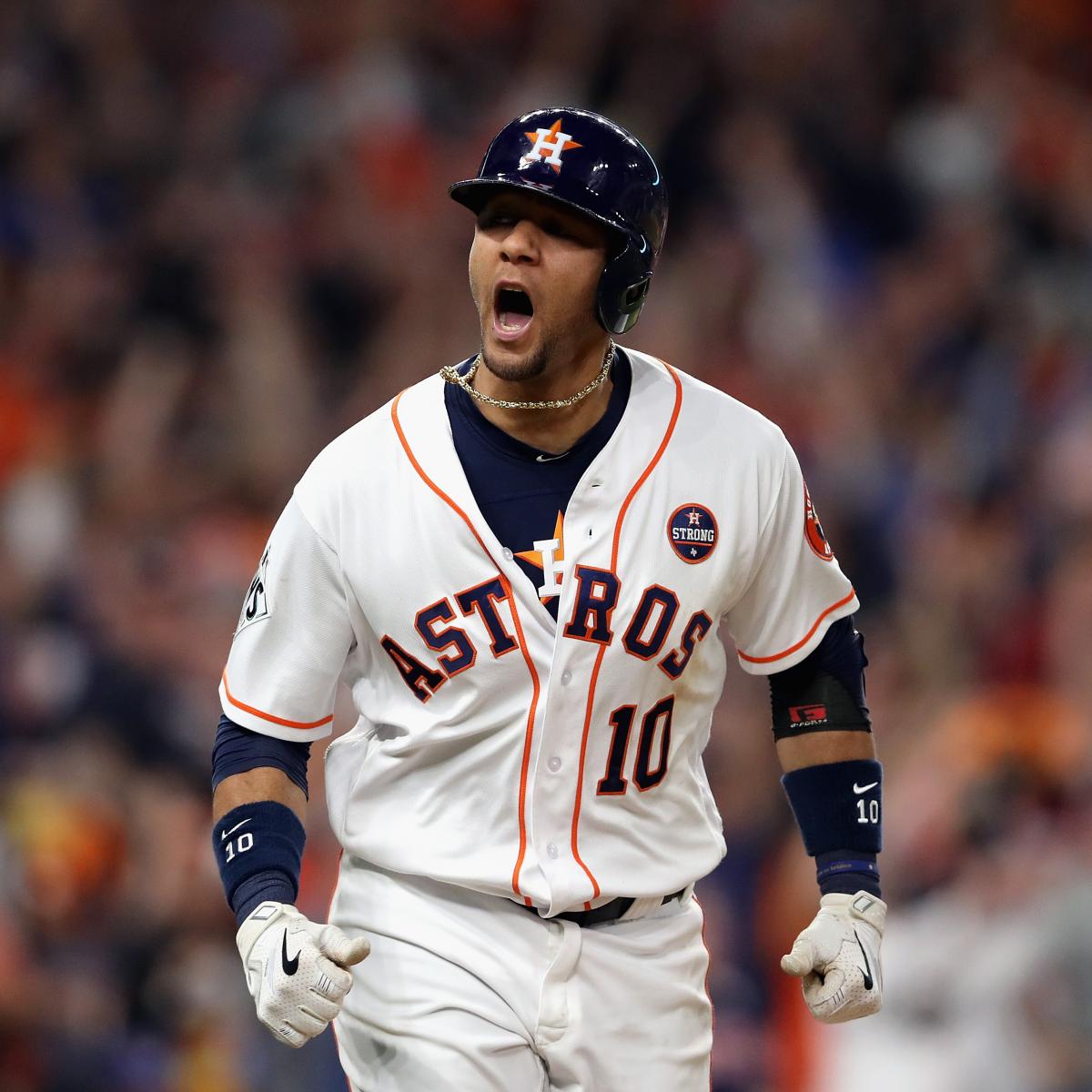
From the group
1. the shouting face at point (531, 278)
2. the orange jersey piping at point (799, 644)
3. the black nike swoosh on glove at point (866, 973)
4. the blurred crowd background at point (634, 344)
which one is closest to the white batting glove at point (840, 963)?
the black nike swoosh on glove at point (866, 973)

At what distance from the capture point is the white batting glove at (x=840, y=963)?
267 cm

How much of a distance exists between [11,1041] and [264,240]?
351 cm

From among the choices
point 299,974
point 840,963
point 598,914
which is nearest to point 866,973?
point 840,963

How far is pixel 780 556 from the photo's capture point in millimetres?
2826

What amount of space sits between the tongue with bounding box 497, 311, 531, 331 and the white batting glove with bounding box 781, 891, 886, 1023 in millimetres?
998

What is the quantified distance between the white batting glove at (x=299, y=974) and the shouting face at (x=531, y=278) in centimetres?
85

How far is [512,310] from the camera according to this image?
2.72 metres

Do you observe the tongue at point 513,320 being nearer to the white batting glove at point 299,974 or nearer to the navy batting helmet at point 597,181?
the navy batting helmet at point 597,181

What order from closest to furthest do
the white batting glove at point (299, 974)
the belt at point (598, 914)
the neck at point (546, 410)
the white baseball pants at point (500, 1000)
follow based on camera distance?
the white batting glove at point (299, 974) → the white baseball pants at point (500, 1000) → the belt at point (598, 914) → the neck at point (546, 410)

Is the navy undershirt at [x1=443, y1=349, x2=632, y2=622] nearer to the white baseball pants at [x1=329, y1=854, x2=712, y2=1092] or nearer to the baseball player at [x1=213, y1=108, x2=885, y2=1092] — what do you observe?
the baseball player at [x1=213, y1=108, x2=885, y2=1092]

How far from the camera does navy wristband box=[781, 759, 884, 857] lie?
2.88 m

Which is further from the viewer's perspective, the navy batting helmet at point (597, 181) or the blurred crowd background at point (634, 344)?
the blurred crowd background at point (634, 344)

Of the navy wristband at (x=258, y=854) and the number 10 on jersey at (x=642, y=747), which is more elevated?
the number 10 on jersey at (x=642, y=747)

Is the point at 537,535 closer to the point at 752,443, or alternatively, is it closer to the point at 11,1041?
the point at 752,443
